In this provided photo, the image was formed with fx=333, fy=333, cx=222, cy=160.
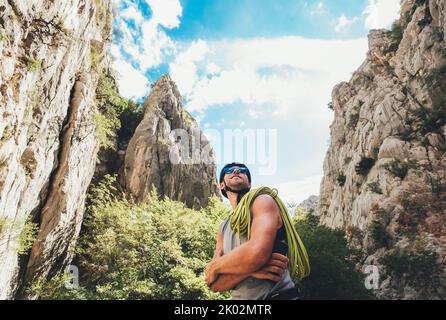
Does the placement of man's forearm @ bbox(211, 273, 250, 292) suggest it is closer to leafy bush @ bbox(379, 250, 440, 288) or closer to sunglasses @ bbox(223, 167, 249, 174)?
sunglasses @ bbox(223, 167, 249, 174)

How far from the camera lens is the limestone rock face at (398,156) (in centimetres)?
1426

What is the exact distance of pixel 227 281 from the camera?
657cm

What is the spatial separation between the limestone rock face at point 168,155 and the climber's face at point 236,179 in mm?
15091

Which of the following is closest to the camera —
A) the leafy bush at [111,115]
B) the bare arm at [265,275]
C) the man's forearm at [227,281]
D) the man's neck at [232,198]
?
the bare arm at [265,275]

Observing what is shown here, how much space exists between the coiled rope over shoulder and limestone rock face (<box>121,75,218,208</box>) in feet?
52.2

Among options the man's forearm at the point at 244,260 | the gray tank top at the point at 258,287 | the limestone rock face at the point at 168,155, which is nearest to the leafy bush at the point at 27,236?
the limestone rock face at the point at 168,155

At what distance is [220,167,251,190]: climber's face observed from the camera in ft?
25.4

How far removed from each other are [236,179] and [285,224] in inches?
62.1

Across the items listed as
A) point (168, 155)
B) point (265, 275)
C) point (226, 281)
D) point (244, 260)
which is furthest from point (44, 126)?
point (168, 155)

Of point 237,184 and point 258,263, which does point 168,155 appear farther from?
point 258,263

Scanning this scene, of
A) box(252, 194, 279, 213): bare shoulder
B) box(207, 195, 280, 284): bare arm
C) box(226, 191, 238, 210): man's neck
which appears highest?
box(226, 191, 238, 210): man's neck

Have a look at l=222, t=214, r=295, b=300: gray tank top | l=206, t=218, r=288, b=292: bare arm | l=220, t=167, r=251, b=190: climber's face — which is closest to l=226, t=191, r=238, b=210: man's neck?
l=220, t=167, r=251, b=190: climber's face

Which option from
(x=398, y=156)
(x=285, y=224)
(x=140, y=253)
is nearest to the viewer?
(x=285, y=224)

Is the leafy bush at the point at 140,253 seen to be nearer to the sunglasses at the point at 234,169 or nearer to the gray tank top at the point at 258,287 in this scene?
the sunglasses at the point at 234,169
